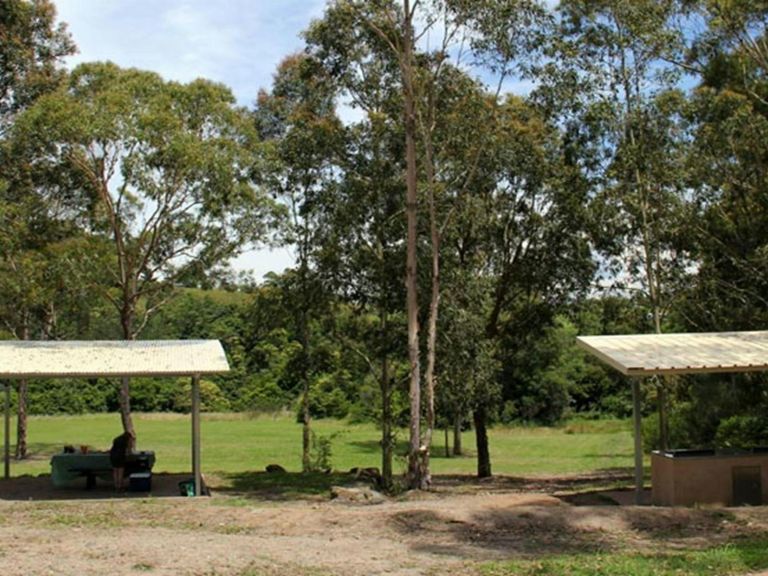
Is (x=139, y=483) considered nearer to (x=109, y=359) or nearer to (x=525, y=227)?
(x=109, y=359)

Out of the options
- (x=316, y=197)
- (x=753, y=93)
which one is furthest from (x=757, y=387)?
(x=316, y=197)

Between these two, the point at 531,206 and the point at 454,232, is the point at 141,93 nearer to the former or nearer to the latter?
the point at 454,232

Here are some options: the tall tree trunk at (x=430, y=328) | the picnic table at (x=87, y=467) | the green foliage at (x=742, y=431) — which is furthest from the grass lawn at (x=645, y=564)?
the green foliage at (x=742, y=431)

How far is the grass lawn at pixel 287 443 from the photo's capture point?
28.9 m

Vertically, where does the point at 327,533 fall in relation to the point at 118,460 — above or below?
below

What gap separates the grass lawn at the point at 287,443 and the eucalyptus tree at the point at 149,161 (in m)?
5.66

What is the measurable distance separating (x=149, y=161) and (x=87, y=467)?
24.1 feet

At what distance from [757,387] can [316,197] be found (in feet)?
39.7

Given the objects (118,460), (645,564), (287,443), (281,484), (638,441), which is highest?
(638,441)

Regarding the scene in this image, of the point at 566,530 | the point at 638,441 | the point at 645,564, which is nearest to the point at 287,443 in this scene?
the point at 638,441

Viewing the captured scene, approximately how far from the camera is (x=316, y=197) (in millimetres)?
21812

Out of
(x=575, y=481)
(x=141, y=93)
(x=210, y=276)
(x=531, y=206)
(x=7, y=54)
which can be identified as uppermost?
(x=7, y=54)

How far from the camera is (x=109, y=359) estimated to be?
16.8 m

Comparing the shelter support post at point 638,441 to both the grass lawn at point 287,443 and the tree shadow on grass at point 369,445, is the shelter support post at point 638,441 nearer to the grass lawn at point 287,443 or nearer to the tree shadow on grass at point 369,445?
the grass lawn at point 287,443
